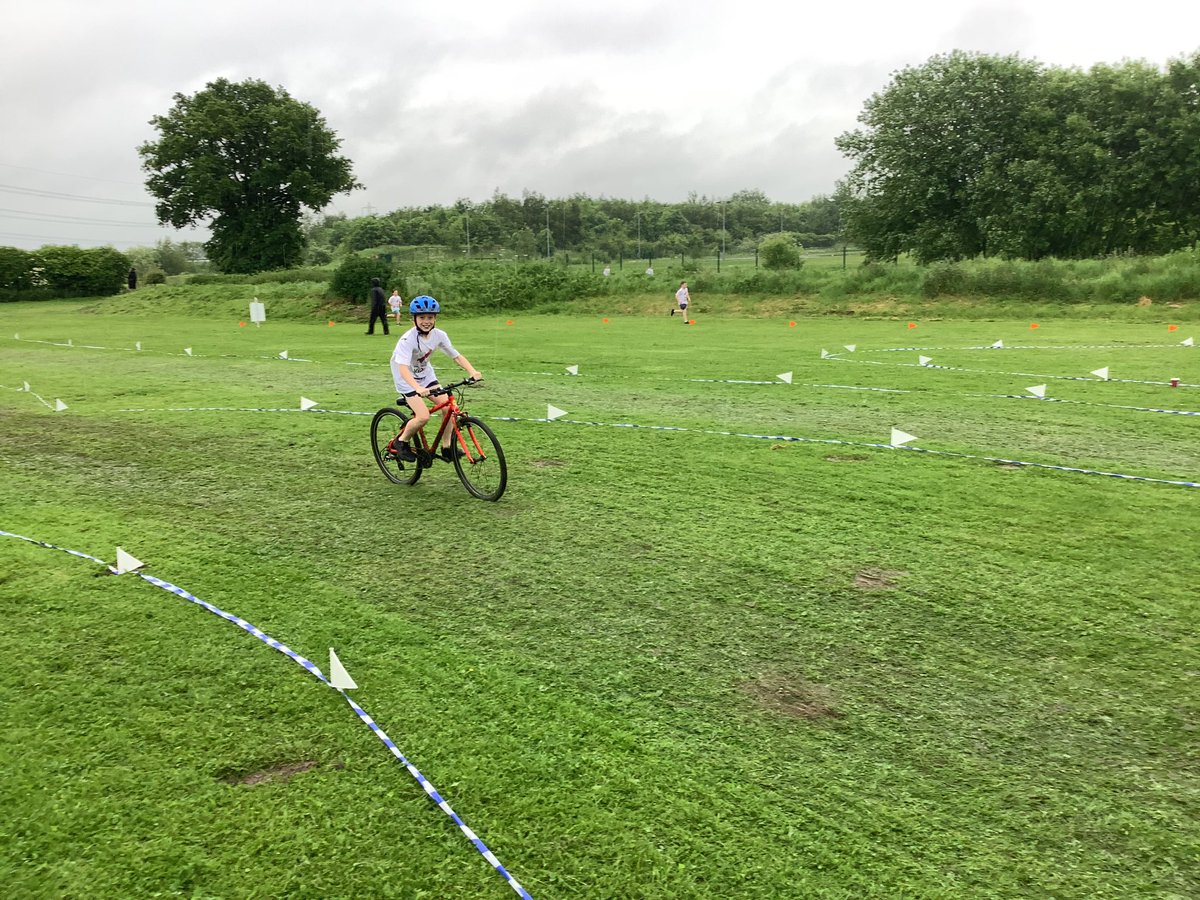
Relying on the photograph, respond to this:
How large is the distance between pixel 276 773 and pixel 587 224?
88.5 meters

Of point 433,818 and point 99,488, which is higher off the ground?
point 99,488

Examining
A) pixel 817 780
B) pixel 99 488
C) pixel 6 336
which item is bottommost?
pixel 817 780

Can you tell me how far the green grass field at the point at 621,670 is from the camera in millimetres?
2971

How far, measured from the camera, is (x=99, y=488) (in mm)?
7992

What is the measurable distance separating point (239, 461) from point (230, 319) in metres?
32.3

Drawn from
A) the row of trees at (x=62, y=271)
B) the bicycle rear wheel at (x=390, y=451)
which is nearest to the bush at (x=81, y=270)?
the row of trees at (x=62, y=271)

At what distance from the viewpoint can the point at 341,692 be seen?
4074mm

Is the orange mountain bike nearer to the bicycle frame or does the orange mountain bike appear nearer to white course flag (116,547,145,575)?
the bicycle frame

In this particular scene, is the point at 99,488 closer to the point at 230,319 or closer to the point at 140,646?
the point at 140,646

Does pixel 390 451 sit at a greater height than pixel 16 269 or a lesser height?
lesser

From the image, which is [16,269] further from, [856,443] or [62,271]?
[856,443]

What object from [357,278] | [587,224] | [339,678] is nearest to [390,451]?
[339,678]

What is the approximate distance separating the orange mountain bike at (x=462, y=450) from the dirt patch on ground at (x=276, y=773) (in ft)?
12.4

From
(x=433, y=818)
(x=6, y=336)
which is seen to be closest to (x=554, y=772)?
(x=433, y=818)
